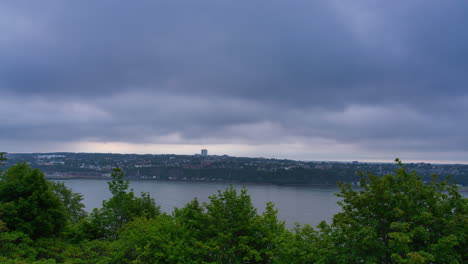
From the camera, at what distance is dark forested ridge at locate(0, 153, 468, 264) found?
9914 mm

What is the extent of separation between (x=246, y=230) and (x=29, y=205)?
12.2m

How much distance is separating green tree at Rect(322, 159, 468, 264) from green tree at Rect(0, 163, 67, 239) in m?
15.6

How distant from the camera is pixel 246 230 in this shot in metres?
15.0

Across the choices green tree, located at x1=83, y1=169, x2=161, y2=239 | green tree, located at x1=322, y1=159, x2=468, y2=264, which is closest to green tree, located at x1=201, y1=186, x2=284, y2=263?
green tree, located at x1=322, y1=159, x2=468, y2=264

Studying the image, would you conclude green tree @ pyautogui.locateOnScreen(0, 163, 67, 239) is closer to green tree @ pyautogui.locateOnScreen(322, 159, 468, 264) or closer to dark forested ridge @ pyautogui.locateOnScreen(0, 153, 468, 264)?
dark forested ridge @ pyautogui.locateOnScreen(0, 153, 468, 264)

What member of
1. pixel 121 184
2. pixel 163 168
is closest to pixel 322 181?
pixel 163 168

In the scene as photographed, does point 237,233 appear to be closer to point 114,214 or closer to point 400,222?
point 400,222

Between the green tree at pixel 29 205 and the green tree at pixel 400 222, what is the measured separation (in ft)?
51.3

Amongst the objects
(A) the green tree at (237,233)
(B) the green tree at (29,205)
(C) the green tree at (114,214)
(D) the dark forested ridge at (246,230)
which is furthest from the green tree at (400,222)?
(B) the green tree at (29,205)

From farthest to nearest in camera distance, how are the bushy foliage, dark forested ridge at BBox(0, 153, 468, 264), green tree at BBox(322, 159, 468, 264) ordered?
the bushy foliage → dark forested ridge at BBox(0, 153, 468, 264) → green tree at BBox(322, 159, 468, 264)

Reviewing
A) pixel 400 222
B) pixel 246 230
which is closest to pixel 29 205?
pixel 246 230

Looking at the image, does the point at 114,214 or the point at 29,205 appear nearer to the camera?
the point at 29,205

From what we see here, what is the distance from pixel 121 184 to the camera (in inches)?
918

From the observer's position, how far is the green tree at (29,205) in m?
17.2
